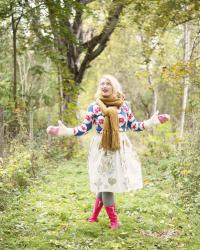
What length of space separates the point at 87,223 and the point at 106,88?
70.5 inches

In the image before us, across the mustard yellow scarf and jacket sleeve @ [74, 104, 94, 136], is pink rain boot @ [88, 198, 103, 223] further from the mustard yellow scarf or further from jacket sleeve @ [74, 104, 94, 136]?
jacket sleeve @ [74, 104, 94, 136]

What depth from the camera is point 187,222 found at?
632 cm

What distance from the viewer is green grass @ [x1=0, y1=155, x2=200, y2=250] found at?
5234mm

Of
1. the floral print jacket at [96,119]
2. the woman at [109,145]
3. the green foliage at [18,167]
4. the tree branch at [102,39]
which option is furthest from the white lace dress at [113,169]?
the tree branch at [102,39]

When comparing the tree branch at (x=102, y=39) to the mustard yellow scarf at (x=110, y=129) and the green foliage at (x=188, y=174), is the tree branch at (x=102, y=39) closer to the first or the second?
the green foliage at (x=188, y=174)

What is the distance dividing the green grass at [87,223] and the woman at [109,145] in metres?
0.42

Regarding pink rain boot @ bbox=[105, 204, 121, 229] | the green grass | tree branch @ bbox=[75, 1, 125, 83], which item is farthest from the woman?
tree branch @ bbox=[75, 1, 125, 83]

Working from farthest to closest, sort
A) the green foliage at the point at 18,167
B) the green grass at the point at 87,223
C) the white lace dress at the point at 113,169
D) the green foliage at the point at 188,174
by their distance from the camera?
the green foliage at the point at 188,174 → the green foliage at the point at 18,167 → the white lace dress at the point at 113,169 → the green grass at the point at 87,223

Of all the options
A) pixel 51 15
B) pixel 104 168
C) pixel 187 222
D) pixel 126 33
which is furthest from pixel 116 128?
pixel 126 33

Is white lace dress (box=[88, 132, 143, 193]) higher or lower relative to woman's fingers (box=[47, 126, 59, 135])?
lower

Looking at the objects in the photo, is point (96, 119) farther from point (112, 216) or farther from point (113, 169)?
point (112, 216)

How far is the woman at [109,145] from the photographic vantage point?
5535 millimetres

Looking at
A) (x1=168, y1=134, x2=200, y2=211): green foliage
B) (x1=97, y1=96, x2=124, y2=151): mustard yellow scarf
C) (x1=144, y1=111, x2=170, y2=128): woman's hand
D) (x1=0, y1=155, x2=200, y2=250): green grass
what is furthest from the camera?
(x1=168, y1=134, x2=200, y2=211): green foliage

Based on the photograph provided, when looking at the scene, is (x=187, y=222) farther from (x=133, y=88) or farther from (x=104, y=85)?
(x=133, y=88)
